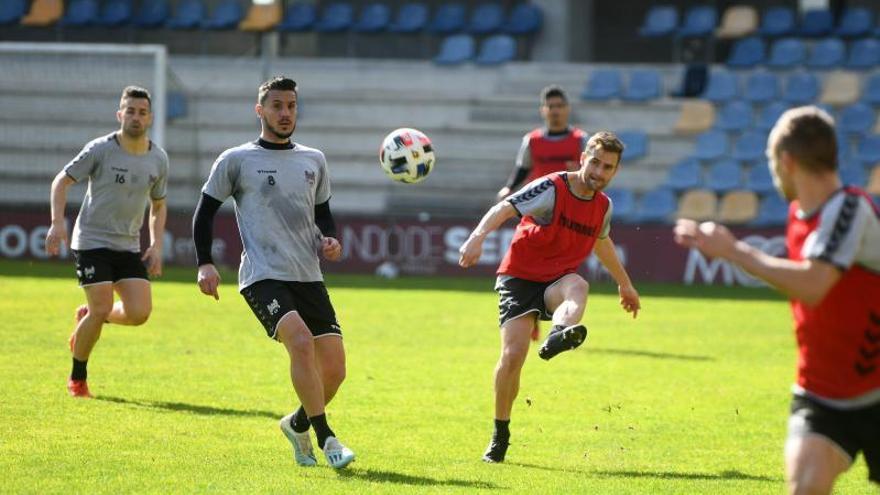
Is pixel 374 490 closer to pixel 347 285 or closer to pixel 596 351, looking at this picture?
pixel 596 351

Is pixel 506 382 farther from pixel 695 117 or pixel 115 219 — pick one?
pixel 695 117

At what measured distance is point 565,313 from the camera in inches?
343

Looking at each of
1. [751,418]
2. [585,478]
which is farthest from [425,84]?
[585,478]

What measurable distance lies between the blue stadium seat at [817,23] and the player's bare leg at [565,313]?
74.9 feet

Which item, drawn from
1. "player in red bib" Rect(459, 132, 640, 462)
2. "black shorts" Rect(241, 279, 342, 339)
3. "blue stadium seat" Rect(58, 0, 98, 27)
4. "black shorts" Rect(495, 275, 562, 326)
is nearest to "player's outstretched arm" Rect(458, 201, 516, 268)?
"player in red bib" Rect(459, 132, 640, 462)

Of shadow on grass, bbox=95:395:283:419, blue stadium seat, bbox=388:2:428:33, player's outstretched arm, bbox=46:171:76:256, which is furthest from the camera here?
blue stadium seat, bbox=388:2:428:33

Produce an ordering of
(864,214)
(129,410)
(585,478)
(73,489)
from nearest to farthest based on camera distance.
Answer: (864,214) < (73,489) < (585,478) < (129,410)

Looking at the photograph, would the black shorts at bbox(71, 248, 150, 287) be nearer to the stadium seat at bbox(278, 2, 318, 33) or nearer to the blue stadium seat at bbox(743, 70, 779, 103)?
the blue stadium seat at bbox(743, 70, 779, 103)

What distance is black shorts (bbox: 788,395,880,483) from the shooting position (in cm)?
552

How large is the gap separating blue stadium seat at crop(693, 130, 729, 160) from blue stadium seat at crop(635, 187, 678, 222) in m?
1.29

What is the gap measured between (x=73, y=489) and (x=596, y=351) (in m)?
8.66

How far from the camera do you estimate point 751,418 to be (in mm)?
11055

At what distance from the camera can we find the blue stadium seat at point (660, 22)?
1198 inches

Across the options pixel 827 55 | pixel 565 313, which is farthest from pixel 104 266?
pixel 827 55
